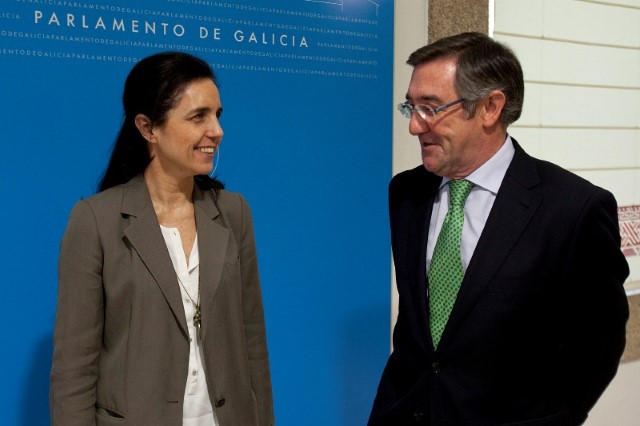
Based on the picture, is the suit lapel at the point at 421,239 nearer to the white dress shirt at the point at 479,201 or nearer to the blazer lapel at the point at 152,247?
the white dress shirt at the point at 479,201

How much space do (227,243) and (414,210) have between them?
0.55 m

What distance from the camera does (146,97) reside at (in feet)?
6.07

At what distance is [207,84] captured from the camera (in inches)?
74.5

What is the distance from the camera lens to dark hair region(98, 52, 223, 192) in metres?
1.84

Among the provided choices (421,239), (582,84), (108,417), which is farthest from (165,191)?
(582,84)

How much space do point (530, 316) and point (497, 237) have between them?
22 cm

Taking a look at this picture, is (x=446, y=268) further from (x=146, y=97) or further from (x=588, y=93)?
(x=588, y=93)

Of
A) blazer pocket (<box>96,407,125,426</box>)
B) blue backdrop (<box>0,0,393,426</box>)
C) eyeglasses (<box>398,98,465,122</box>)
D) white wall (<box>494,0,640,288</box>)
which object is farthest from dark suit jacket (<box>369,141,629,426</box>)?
white wall (<box>494,0,640,288</box>)

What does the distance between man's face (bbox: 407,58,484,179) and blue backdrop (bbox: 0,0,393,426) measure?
0.93 meters

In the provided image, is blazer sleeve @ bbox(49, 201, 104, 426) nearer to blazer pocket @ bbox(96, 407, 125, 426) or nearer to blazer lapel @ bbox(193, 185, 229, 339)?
blazer pocket @ bbox(96, 407, 125, 426)

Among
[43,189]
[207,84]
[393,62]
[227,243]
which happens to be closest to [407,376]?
[227,243]

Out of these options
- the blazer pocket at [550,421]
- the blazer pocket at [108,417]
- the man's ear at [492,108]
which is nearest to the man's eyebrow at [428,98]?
the man's ear at [492,108]

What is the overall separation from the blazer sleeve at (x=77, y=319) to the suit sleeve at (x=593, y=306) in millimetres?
1209

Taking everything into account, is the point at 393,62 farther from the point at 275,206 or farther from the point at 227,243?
the point at 227,243
